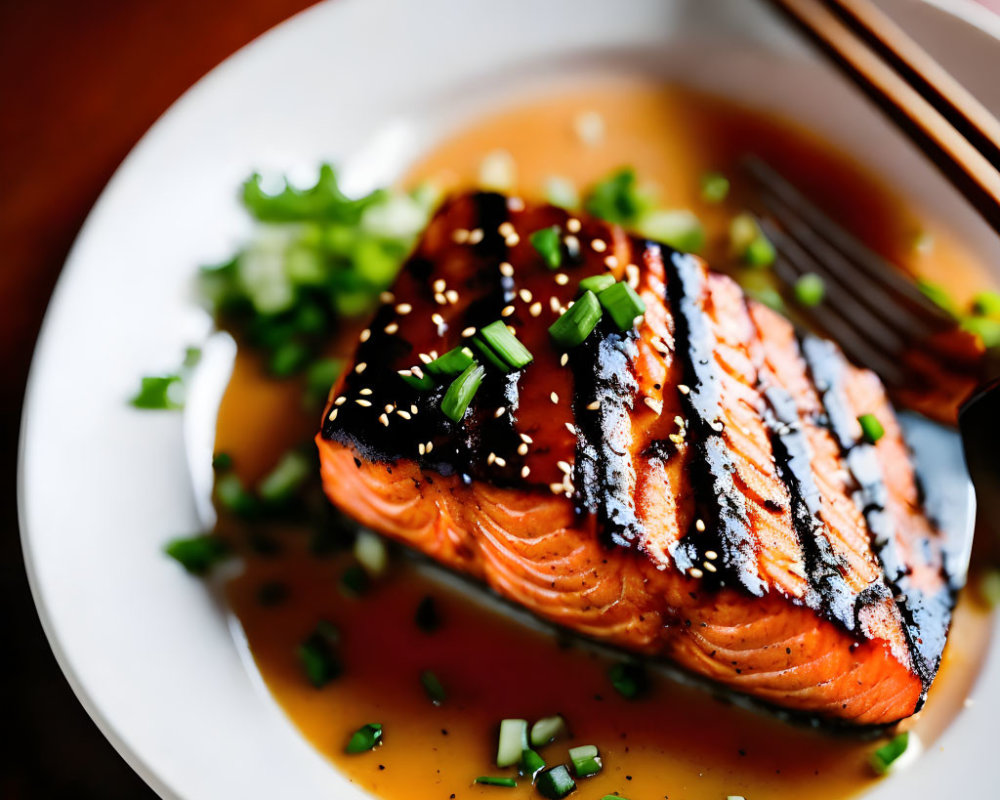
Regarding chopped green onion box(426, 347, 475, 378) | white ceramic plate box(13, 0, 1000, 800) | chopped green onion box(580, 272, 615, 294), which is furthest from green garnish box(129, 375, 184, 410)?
chopped green onion box(580, 272, 615, 294)

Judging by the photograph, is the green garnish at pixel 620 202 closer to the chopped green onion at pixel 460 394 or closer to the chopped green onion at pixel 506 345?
the chopped green onion at pixel 506 345

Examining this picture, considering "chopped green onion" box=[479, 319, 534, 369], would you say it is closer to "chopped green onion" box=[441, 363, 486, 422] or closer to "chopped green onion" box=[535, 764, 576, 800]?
"chopped green onion" box=[441, 363, 486, 422]

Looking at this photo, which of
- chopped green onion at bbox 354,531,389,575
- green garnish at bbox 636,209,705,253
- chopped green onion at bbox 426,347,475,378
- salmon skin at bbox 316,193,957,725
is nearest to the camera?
salmon skin at bbox 316,193,957,725

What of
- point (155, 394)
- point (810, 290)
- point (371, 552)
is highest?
point (810, 290)

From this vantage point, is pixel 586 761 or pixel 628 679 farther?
pixel 628 679

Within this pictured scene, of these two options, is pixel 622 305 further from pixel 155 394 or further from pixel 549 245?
pixel 155 394

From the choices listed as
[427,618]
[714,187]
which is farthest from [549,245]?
[427,618]
